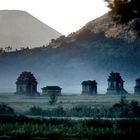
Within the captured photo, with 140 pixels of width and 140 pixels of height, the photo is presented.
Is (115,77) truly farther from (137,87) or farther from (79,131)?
(79,131)

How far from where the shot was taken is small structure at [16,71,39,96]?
1013 inches

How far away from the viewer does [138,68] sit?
25.7m

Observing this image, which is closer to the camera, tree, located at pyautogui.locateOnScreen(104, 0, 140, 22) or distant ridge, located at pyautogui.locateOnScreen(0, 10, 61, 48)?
tree, located at pyautogui.locateOnScreen(104, 0, 140, 22)

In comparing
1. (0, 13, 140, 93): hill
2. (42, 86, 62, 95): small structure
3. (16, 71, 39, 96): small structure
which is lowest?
(42, 86, 62, 95): small structure

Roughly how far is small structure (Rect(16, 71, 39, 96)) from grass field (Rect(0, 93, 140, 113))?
31.2 inches

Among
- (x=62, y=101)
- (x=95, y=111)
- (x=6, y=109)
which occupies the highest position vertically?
(x=62, y=101)

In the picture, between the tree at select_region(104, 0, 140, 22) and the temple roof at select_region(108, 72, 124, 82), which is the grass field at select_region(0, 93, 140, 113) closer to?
the temple roof at select_region(108, 72, 124, 82)

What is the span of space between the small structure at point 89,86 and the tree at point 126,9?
8.16 meters

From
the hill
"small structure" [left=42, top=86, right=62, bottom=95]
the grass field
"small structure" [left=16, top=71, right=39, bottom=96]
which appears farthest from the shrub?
"small structure" [left=42, top=86, right=62, bottom=95]

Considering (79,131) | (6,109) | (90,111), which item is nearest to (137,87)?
(90,111)

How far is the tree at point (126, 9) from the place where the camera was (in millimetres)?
17359

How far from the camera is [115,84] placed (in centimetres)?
2498

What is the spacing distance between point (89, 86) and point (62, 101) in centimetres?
180

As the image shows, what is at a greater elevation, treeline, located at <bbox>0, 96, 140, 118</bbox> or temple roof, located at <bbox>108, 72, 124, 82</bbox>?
temple roof, located at <bbox>108, 72, 124, 82</bbox>
